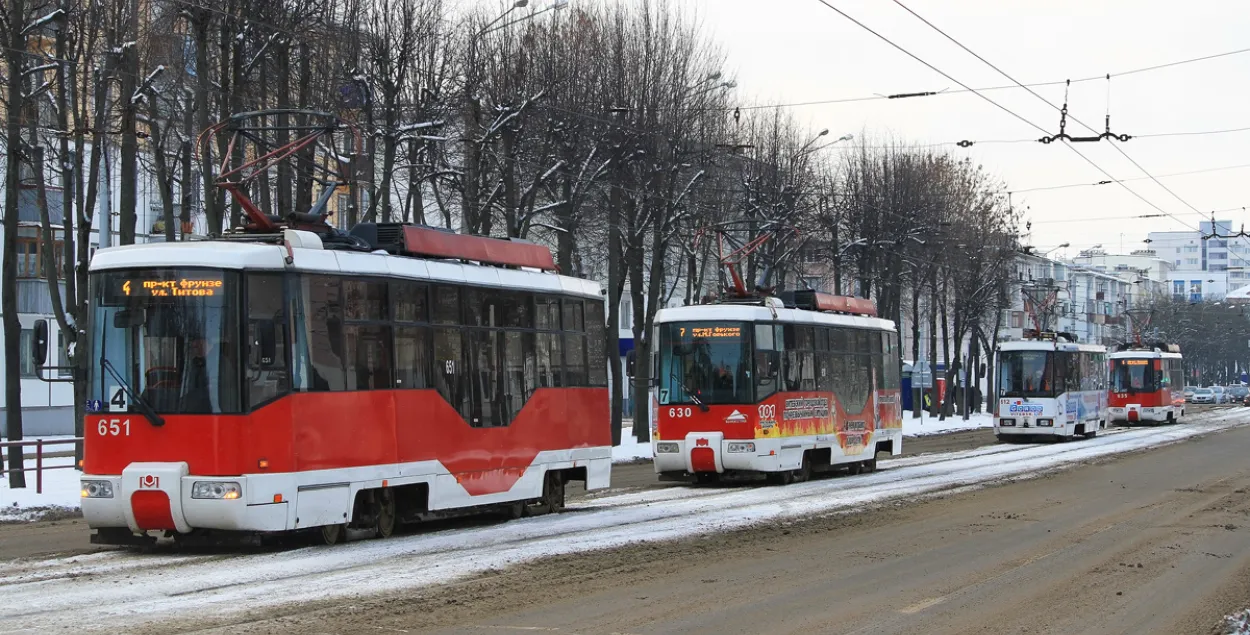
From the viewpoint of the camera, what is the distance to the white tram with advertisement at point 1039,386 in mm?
44125

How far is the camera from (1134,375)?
61.4 metres

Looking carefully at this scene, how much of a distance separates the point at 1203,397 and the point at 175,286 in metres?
103

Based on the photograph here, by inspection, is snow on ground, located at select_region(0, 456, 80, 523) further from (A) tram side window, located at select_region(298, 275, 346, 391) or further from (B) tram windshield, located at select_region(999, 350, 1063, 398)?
(B) tram windshield, located at select_region(999, 350, 1063, 398)

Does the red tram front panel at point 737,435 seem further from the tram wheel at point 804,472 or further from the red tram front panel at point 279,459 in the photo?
the red tram front panel at point 279,459

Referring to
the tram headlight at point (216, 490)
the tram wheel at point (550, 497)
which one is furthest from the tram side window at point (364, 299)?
the tram wheel at point (550, 497)

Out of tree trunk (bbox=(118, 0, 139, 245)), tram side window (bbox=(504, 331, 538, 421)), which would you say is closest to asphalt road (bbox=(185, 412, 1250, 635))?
tram side window (bbox=(504, 331, 538, 421))

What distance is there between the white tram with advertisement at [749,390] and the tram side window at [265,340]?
1112 cm

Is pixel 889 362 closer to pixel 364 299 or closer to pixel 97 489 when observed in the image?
pixel 364 299

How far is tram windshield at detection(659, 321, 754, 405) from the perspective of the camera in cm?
2489

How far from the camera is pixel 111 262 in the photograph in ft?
47.8

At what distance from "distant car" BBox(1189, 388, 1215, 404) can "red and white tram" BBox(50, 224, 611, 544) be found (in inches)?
3849

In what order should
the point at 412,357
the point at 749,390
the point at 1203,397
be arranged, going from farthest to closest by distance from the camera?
the point at 1203,397 < the point at 749,390 < the point at 412,357

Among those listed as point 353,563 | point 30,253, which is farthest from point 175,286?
point 30,253

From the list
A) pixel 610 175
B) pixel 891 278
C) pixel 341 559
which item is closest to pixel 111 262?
pixel 341 559
